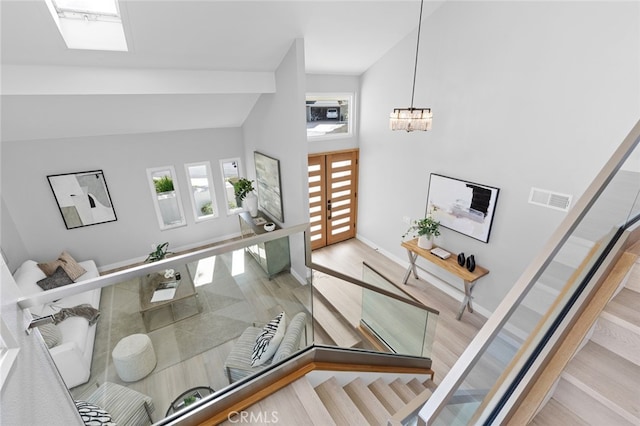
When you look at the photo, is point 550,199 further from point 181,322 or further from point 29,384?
point 29,384

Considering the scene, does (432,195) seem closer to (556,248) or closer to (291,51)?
(291,51)

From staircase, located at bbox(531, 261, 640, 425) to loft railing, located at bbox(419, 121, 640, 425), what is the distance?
207 mm

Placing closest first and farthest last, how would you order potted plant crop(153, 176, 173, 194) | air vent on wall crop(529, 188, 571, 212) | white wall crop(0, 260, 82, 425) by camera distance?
white wall crop(0, 260, 82, 425) → air vent on wall crop(529, 188, 571, 212) → potted plant crop(153, 176, 173, 194)

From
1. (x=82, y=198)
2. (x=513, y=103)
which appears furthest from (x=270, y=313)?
(x=82, y=198)

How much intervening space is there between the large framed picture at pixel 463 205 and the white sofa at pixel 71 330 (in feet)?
13.9

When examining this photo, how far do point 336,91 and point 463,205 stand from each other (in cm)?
304

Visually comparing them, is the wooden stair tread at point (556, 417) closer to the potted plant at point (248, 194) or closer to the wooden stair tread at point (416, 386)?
Answer: the wooden stair tread at point (416, 386)

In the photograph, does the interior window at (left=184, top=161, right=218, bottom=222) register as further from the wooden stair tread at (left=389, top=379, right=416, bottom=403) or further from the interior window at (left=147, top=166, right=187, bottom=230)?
the wooden stair tread at (left=389, top=379, right=416, bottom=403)

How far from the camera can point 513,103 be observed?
3.49 m

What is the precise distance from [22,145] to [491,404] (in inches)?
261

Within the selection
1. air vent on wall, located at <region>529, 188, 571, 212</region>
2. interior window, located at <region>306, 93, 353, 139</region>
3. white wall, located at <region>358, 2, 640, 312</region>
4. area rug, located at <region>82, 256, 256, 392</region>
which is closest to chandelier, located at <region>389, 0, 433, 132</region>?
white wall, located at <region>358, 2, 640, 312</region>

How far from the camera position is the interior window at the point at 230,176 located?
6367 mm

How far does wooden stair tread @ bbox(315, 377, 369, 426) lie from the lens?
2006 mm

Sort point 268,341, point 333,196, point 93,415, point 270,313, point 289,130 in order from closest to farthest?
point 93,415
point 268,341
point 270,313
point 289,130
point 333,196
